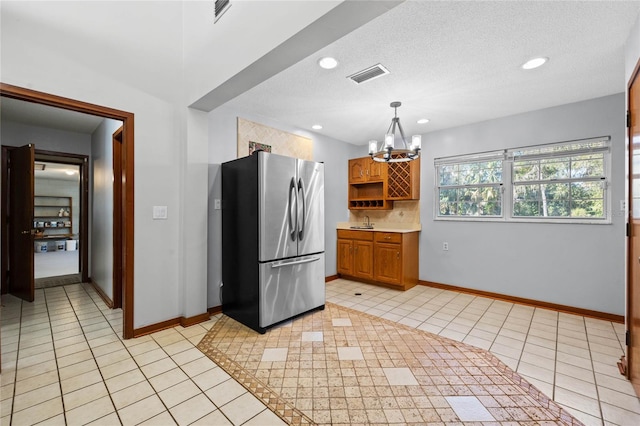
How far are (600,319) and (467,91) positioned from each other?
3.03 m

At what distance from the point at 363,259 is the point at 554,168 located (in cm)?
292

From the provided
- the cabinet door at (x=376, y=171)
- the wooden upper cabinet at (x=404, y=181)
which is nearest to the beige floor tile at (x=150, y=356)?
the wooden upper cabinet at (x=404, y=181)

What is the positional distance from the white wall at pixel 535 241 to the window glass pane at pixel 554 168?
0.28 metres

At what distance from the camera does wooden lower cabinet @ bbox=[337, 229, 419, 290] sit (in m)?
4.24

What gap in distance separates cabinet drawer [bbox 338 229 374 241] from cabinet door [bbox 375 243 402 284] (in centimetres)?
23

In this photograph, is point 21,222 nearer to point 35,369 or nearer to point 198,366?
point 35,369

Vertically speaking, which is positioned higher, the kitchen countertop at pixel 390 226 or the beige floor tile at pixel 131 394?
the kitchen countertop at pixel 390 226

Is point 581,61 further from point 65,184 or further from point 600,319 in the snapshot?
point 65,184

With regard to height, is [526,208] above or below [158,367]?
above

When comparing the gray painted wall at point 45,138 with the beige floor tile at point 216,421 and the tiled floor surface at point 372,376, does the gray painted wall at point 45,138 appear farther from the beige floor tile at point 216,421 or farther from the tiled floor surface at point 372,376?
the beige floor tile at point 216,421

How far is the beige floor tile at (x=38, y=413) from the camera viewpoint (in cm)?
157

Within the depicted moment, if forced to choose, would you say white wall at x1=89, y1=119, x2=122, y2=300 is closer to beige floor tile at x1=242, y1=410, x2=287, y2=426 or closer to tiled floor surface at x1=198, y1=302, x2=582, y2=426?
tiled floor surface at x1=198, y1=302, x2=582, y2=426

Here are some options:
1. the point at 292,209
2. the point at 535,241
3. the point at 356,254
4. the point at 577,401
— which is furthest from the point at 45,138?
the point at 535,241

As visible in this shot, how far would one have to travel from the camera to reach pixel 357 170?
5227 mm
